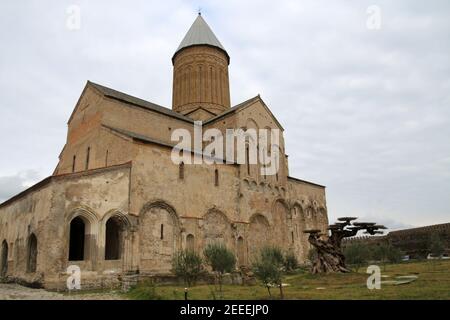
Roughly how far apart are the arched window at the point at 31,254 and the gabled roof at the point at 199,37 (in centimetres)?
2090

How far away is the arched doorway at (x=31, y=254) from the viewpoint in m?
16.2

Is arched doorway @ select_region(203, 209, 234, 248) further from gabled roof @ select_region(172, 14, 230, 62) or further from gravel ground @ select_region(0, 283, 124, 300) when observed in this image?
gabled roof @ select_region(172, 14, 230, 62)

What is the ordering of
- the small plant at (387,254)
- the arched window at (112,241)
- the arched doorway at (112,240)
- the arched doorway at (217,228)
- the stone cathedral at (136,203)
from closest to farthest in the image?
the stone cathedral at (136,203)
the arched doorway at (112,240)
the arched window at (112,241)
the arched doorway at (217,228)
the small plant at (387,254)

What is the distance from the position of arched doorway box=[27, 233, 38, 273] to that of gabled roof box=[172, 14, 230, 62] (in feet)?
68.6

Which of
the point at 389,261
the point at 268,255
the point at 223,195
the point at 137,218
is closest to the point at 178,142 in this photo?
the point at 223,195

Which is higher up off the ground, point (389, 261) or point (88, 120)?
point (88, 120)

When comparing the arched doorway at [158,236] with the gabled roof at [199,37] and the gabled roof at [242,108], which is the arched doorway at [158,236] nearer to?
the gabled roof at [242,108]

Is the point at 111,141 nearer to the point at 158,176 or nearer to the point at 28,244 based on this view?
the point at 158,176

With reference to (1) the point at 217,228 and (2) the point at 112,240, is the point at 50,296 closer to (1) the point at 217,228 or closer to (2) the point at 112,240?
(2) the point at 112,240

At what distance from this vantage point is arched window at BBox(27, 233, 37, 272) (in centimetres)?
1627

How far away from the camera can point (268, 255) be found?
13.1 m

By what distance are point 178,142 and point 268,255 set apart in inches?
530

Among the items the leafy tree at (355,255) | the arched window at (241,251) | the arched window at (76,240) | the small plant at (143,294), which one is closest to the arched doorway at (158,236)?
the small plant at (143,294)

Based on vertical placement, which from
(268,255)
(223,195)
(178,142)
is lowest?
(268,255)
